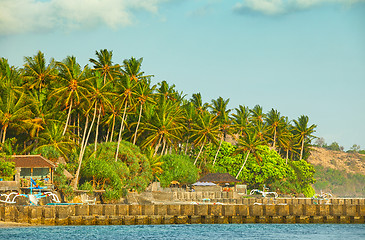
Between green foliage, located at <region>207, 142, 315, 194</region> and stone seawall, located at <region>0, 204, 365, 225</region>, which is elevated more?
green foliage, located at <region>207, 142, 315, 194</region>

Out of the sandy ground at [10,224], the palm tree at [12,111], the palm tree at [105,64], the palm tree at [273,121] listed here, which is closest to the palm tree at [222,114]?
the palm tree at [273,121]

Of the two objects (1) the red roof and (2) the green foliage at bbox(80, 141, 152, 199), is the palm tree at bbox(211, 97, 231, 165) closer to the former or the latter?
(2) the green foliage at bbox(80, 141, 152, 199)

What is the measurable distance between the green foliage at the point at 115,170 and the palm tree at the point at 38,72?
1190cm

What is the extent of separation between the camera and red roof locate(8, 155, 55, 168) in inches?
2685

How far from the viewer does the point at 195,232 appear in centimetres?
5888

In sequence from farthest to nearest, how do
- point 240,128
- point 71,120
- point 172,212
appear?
point 240,128, point 71,120, point 172,212

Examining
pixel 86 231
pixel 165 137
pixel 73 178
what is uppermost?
pixel 165 137

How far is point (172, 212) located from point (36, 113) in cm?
3060

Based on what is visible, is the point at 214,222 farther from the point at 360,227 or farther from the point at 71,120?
the point at 71,120

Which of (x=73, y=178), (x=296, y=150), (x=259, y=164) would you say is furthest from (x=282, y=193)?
(x=73, y=178)

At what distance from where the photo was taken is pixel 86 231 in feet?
186

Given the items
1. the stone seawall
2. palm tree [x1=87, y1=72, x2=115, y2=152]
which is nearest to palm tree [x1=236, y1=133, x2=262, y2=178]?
palm tree [x1=87, y1=72, x2=115, y2=152]

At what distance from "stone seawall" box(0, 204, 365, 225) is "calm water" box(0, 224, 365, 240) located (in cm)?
68

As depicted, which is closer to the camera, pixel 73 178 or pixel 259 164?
pixel 73 178
